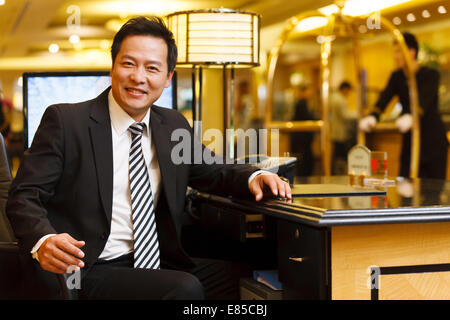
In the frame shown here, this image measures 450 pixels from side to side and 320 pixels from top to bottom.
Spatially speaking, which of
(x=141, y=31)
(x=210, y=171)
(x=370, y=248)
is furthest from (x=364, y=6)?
(x=370, y=248)

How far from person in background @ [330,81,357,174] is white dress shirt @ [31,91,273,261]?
5.67m

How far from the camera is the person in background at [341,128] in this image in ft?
25.0

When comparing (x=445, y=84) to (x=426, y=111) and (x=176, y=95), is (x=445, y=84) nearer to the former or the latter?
(x=426, y=111)

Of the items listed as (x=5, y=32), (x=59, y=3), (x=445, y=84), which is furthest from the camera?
(x=5, y=32)

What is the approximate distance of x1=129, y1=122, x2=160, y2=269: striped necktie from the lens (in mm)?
1651

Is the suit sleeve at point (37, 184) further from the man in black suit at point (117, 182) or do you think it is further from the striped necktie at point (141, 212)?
the striped necktie at point (141, 212)

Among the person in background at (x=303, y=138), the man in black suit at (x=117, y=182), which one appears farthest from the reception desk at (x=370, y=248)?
the person in background at (x=303, y=138)

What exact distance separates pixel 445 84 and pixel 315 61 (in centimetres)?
587

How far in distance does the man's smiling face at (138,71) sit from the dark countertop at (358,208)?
0.44 metres

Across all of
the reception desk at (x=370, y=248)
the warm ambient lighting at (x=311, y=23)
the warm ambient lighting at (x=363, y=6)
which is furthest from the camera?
the warm ambient lighting at (x=311, y=23)

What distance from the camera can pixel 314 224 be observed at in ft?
4.63

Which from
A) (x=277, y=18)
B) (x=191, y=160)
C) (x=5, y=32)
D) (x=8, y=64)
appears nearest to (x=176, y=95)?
(x=191, y=160)

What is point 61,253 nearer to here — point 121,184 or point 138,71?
point 121,184

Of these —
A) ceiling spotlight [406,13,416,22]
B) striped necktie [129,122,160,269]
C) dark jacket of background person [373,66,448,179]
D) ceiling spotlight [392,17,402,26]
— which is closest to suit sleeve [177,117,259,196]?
striped necktie [129,122,160,269]
